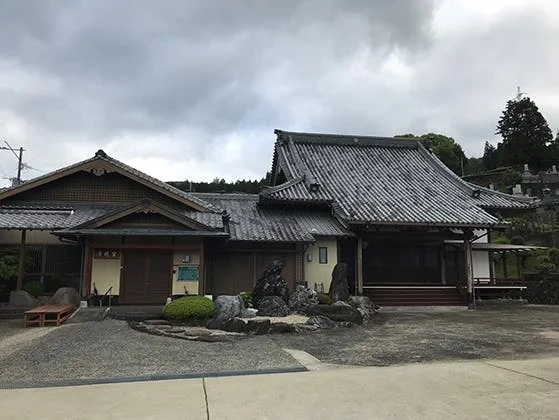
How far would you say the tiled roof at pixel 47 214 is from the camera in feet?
51.2

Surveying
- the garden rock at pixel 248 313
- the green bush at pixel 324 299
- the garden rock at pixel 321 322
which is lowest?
the garden rock at pixel 321 322

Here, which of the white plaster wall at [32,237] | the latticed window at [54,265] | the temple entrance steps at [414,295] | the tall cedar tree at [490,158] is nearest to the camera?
the latticed window at [54,265]

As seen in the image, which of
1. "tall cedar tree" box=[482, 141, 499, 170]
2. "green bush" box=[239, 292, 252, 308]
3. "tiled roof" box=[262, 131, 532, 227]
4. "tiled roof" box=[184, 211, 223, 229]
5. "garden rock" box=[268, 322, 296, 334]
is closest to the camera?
"garden rock" box=[268, 322, 296, 334]

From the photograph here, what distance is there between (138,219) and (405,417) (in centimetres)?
1318

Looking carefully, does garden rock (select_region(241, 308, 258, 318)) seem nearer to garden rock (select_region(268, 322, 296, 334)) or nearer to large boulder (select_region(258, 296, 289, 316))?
large boulder (select_region(258, 296, 289, 316))

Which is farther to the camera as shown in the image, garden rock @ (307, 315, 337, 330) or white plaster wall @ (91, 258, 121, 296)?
white plaster wall @ (91, 258, 121, 296)

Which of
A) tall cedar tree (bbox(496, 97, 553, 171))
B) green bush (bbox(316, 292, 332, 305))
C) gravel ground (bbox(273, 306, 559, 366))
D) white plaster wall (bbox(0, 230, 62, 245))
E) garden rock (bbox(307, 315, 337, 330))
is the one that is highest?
tall cedar tree (bbox(496, 97, 553, 171))

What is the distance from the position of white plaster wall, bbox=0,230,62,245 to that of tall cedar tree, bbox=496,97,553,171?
5701 cm

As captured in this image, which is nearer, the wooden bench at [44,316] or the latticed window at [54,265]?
the wooden bench at [44,316]

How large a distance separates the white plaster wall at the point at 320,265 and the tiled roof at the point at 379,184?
1.40 m

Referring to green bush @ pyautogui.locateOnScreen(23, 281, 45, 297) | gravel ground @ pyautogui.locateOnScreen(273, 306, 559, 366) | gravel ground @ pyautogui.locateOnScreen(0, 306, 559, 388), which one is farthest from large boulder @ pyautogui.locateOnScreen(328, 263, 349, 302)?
green bush @ pyautogui.locateOnScreen(23, 281, 45, 297)

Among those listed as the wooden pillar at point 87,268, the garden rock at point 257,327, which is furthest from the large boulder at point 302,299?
the wooden pillar at point 87,268

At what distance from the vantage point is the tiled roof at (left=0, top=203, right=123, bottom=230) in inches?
614

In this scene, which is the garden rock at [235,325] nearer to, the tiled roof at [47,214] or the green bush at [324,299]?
the green bush at [324,299]
